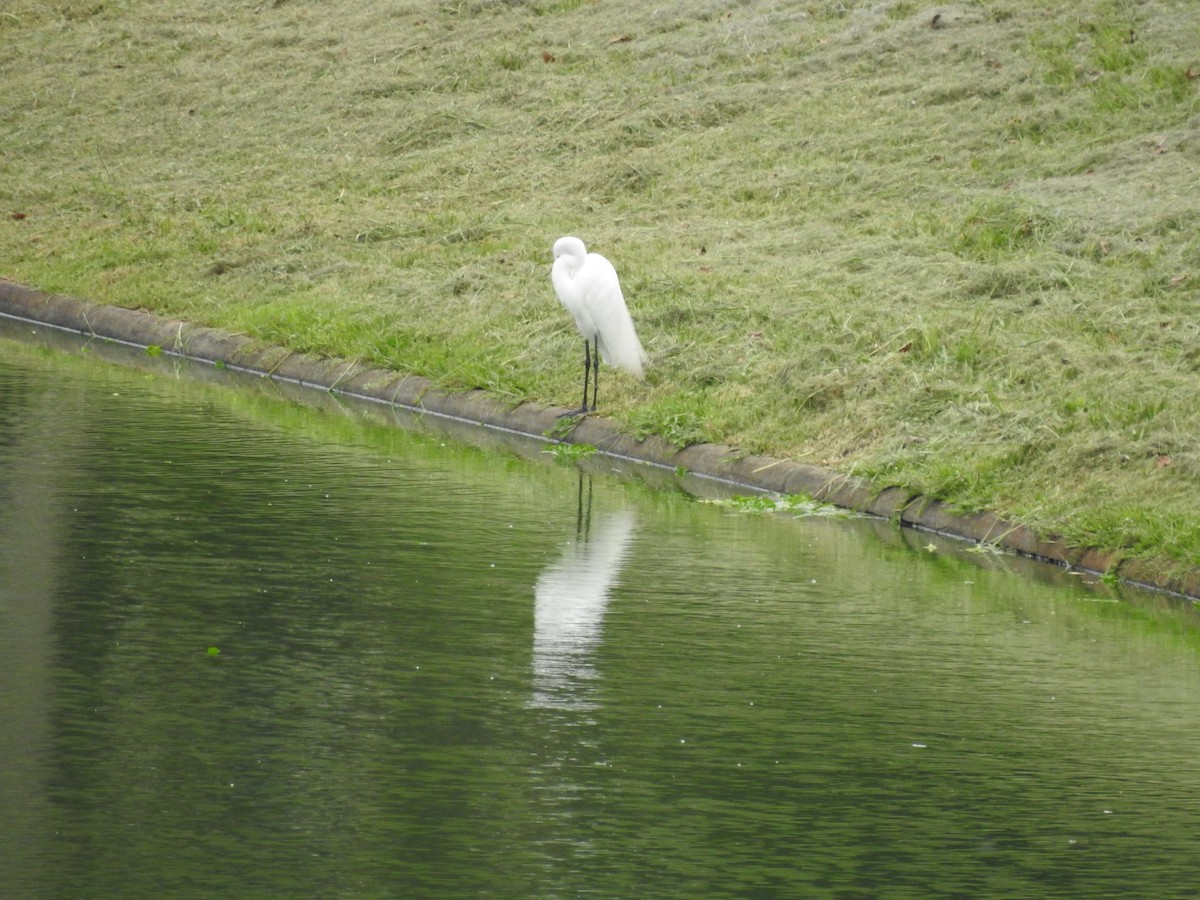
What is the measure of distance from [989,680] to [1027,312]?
22.8ft

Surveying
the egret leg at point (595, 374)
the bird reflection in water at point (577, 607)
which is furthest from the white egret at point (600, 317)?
the bird reflection in water at point (577, 607)

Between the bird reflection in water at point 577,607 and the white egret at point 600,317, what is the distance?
9.09ft

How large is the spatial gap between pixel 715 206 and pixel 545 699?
12443 millimetres

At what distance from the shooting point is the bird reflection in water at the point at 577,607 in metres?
7.86

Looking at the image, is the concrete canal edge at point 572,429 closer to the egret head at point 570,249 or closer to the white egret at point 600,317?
the white egret at point 600,317

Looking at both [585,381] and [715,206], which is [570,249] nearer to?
[585,381]

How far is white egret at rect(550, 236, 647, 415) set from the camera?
14.3m

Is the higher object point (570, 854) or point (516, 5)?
point (516, 5)

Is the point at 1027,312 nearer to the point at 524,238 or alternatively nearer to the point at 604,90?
the point at 524,238

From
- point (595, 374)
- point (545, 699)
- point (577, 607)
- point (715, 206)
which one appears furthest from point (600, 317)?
point (545, 699)

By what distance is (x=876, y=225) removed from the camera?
18.0 m

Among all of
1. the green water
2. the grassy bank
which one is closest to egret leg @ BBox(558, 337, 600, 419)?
the grassy bank

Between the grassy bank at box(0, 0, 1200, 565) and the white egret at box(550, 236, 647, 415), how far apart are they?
0.84ft

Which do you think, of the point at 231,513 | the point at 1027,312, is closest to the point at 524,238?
the point at 1027,312
